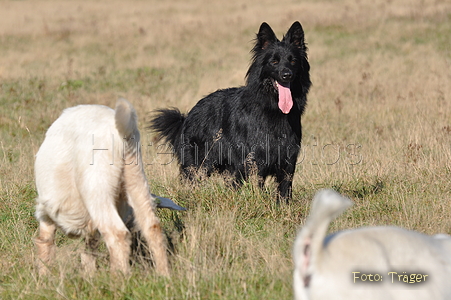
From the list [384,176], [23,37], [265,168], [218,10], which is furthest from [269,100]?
[218,10]

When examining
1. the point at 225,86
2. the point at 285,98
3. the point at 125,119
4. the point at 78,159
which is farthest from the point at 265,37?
the point at 225,86

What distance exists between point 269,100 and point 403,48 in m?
10.6

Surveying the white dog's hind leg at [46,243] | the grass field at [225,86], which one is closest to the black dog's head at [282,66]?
the grass field at [225,86]

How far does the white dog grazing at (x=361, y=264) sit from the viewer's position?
85.4 inches

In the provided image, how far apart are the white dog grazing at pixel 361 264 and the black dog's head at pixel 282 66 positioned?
3347mm

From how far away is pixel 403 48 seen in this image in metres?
14.9

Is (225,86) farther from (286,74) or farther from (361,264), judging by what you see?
(361,264)

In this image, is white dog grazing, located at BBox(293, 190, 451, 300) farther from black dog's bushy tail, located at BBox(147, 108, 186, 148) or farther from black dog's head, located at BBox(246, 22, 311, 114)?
black dog's bushy tail, located at BBox(147, 108, 186, 148)

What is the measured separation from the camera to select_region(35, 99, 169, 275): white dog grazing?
3047 mm

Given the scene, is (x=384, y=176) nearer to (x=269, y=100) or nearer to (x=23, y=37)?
(x=269, y=100)

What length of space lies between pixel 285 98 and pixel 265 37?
2.57 feet

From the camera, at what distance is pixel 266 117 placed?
5.70 m

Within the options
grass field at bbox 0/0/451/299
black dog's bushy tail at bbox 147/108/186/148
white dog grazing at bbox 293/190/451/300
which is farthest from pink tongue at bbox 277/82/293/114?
white dog grazing at bbox 293/190/451/300

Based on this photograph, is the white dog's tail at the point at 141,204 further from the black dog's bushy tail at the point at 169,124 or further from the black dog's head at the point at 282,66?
the black dog's bushy tail at the point at 169,124
